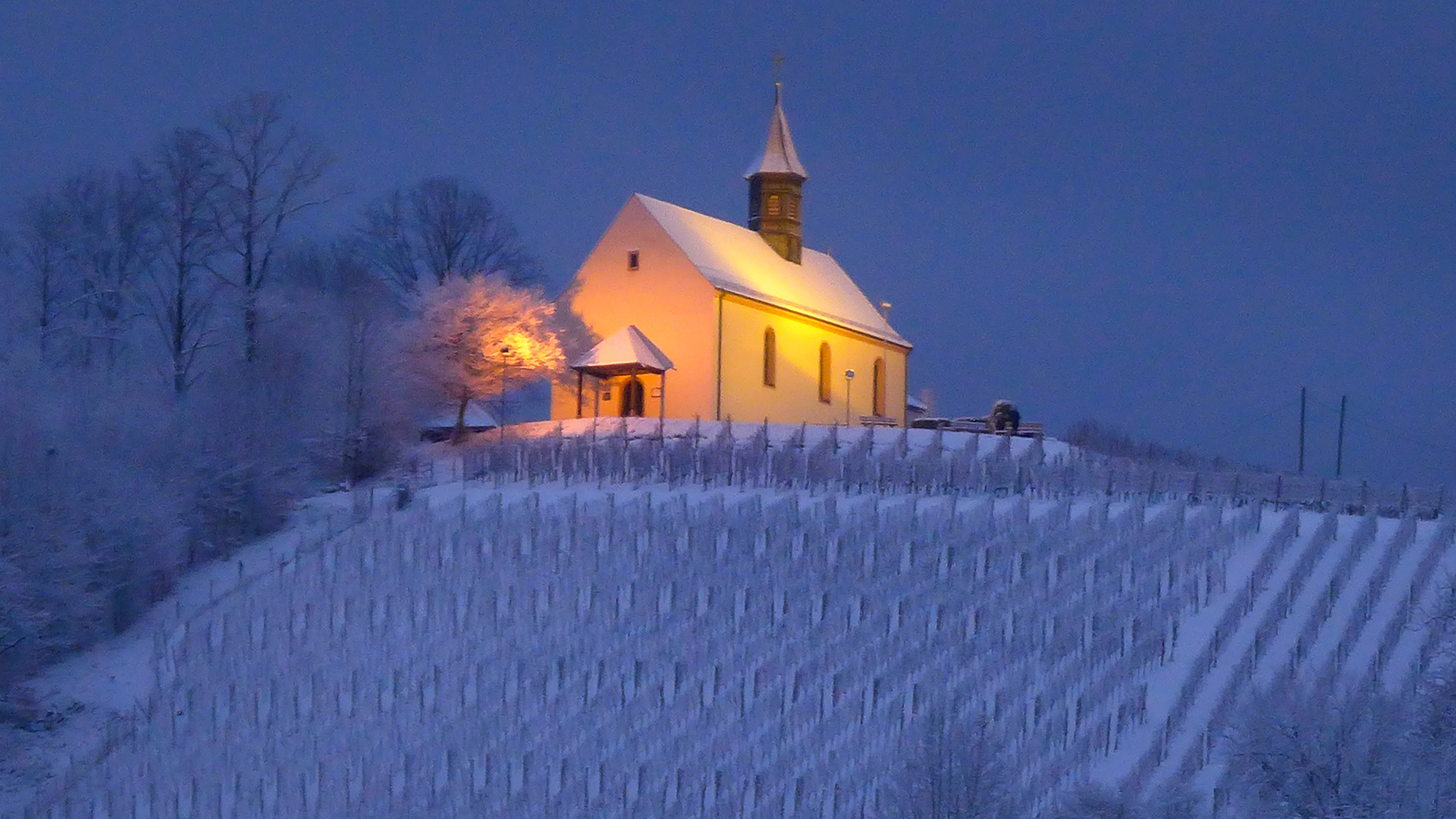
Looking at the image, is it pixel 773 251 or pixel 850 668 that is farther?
pixel 773 251

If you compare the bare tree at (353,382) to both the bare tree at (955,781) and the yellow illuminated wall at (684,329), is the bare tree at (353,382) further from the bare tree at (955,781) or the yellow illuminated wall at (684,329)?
the bare tree at (955,781)

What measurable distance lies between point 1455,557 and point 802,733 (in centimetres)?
1078

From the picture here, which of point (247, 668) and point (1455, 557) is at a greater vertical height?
point (1455, 557)

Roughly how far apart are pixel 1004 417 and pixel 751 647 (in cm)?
2648

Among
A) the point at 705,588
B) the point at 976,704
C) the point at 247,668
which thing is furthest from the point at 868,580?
the point at 247,668

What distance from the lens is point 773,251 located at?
5428 cm

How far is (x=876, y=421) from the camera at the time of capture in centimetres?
4966

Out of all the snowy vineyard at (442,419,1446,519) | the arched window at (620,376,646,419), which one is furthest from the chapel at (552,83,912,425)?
the snowy vineyard at (442,419,1446,519)

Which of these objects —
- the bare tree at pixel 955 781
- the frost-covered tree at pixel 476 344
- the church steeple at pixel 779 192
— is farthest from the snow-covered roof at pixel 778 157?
the bare tree at pixel 955 781

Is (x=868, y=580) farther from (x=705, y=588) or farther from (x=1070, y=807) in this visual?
(x=1070, y=807)

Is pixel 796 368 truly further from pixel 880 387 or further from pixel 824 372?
pixel 880 387

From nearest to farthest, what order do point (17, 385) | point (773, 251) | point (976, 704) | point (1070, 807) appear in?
point (1070, 807) → point (976, 704) → point (17, 385) → point (773, 251)

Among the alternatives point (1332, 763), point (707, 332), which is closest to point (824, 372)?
point (707, 332)

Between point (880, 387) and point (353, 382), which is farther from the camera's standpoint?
point (880, 387)
